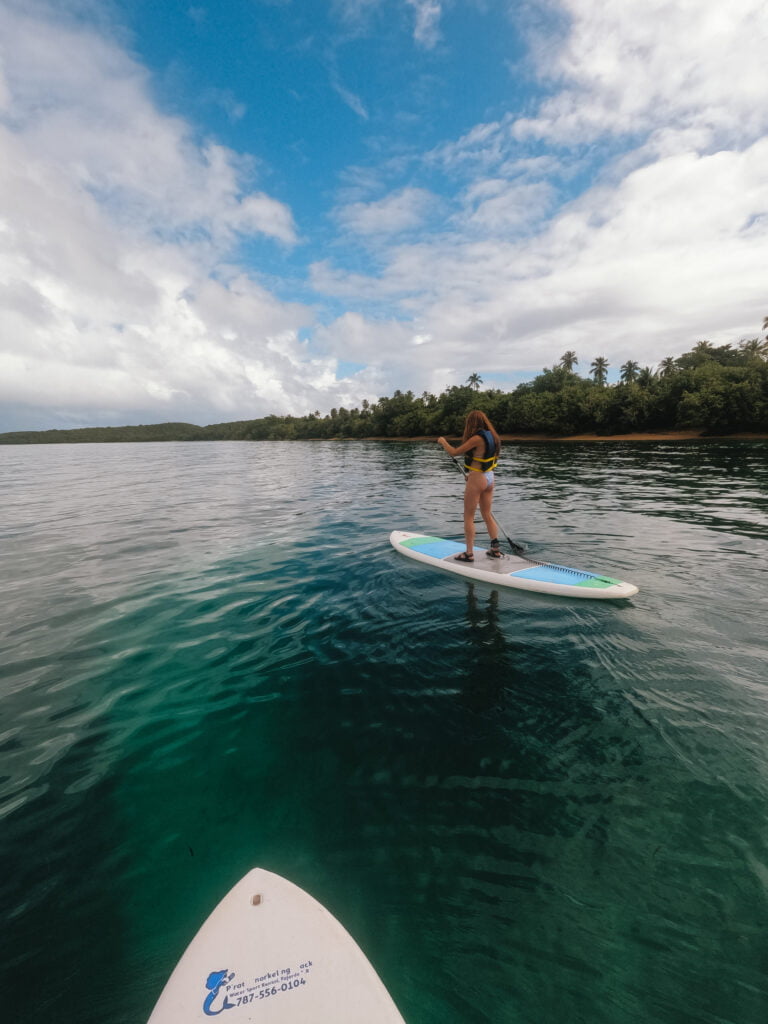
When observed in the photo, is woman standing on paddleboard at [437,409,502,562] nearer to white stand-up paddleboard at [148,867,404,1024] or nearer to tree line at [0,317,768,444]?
white stand-up paddleboard at [148,867,404,1024]

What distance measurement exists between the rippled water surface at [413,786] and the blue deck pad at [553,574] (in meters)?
0.55

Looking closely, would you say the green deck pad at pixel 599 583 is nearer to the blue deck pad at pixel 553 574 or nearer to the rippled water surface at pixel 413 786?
the blue deck pad at pixel 553 574

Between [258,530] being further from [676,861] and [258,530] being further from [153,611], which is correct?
[676,861]

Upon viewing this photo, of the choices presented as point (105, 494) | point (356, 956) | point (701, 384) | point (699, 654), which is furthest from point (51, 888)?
point (701, 384)

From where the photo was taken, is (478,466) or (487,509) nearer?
(478,466)

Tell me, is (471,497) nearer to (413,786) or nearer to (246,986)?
(413,786)

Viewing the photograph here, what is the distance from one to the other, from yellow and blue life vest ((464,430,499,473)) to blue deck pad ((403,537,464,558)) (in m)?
2.08

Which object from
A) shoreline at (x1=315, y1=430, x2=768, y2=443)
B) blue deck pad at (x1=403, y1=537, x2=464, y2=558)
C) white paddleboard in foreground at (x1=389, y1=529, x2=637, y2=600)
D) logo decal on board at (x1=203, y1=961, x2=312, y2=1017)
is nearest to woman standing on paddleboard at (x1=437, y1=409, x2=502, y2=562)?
white paddleboard in foreground at (x1=389, y1=529, x2=637, y2=600)

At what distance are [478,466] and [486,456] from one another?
258mm

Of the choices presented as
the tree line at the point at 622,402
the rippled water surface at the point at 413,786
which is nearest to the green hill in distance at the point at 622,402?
the tree line at the point at 622,402

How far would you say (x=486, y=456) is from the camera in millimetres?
8320

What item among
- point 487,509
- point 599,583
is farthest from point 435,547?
point 599,583

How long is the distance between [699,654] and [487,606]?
113 inches

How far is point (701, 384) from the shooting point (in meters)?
54.2
